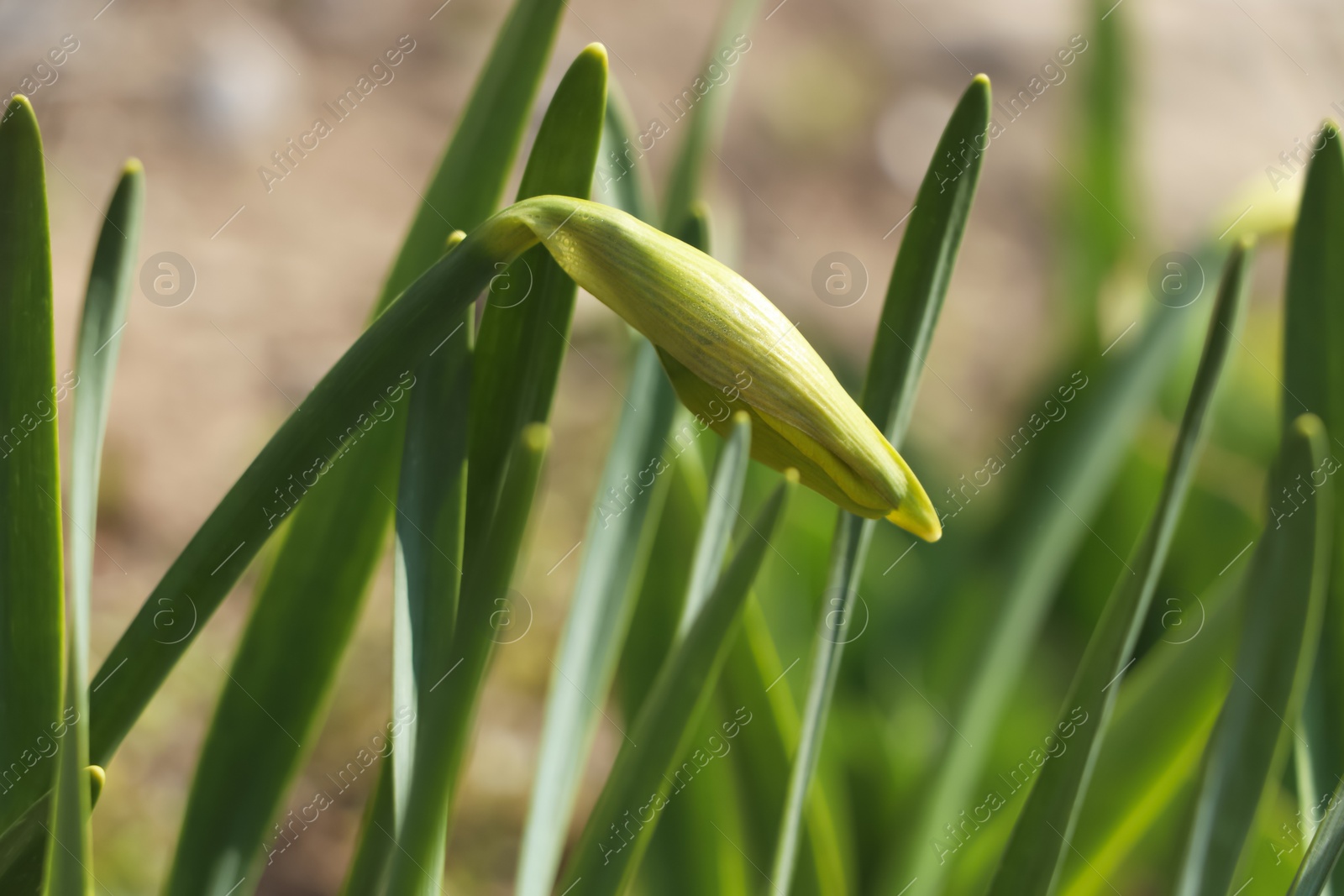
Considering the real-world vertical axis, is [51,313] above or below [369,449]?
above

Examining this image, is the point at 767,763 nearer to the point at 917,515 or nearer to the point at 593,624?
the point at 593,624

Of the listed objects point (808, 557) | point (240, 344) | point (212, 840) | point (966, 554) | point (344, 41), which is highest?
point (344, 41)

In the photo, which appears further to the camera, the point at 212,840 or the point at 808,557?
the point at 808,557

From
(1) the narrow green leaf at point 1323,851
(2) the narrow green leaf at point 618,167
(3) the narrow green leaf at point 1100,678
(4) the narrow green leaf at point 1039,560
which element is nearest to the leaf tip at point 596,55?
(2) the narrow green leaf at point 618,167

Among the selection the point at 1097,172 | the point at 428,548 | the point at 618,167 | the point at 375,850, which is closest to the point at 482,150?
the point at 618,167

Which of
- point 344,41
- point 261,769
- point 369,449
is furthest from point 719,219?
point 344,41

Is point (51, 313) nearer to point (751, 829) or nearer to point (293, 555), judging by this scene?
point (293, 555)

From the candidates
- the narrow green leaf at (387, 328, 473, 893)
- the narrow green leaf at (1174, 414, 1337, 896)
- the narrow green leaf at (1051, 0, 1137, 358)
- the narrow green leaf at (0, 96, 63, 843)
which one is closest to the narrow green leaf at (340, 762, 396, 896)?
the narrow green leaf at (387, 328, 473, 893)
